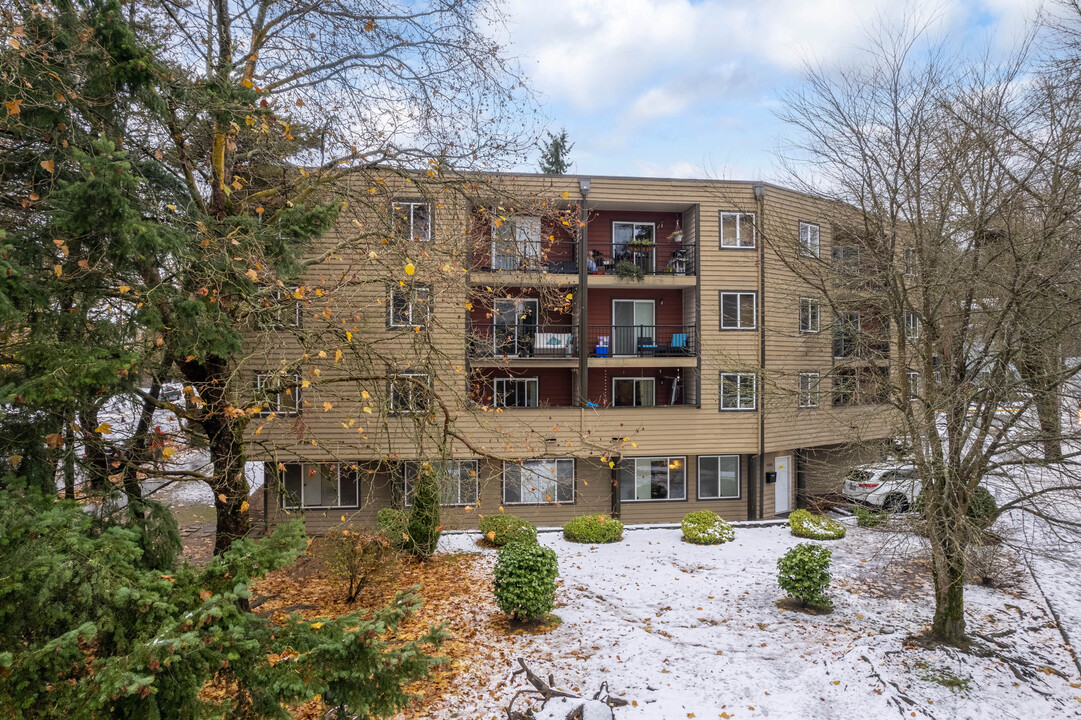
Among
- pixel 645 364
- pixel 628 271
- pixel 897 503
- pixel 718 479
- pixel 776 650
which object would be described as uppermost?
pixel 628 271

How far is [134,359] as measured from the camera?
490 centimetres

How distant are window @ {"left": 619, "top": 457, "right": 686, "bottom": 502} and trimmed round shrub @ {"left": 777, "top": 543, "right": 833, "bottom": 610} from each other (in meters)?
7.69

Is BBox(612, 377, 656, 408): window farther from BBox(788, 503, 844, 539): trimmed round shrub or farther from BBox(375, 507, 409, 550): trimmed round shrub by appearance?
BBox(375, 507, 409, 550): trimmed round shrub

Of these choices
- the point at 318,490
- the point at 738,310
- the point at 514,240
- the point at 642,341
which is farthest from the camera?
the point at 642,341

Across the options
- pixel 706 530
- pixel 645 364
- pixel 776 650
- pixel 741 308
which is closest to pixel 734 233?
pixel 741 308

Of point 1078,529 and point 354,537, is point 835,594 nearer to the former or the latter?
→ point 1078,529

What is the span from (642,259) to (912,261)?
30.3 ft

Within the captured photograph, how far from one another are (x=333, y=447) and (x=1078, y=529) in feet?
48.4

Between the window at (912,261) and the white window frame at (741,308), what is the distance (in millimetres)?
7387

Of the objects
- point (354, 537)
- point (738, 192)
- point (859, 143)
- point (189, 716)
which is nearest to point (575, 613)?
point (354, 537)

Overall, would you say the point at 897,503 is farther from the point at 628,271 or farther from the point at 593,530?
the point at 628,271

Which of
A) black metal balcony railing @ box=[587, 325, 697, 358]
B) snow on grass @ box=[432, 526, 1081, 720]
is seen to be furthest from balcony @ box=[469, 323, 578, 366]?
snow on grass @ box=[432, 526, 1081, 720]

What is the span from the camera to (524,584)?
8945 millimetres

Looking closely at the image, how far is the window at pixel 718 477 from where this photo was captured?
59.4 ft
